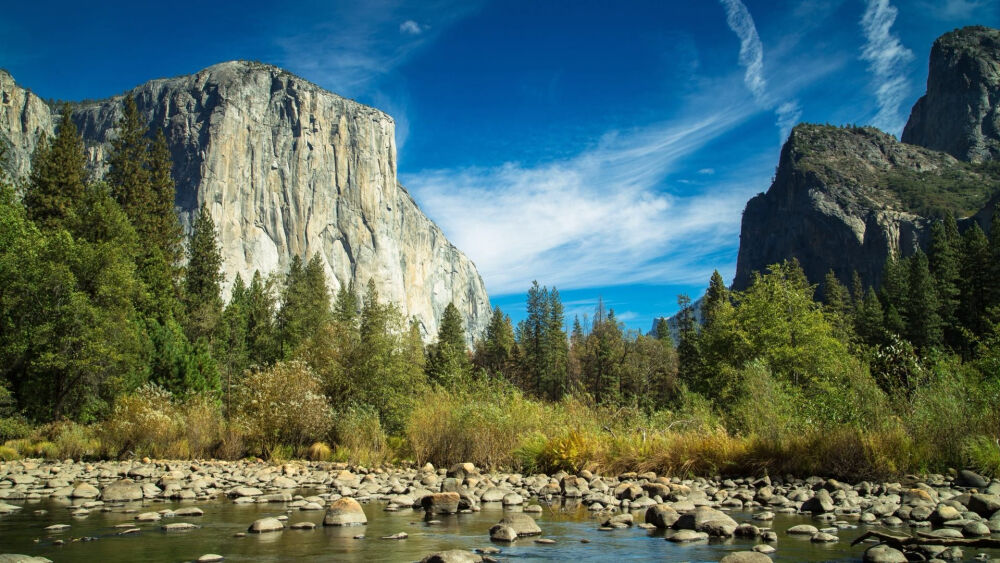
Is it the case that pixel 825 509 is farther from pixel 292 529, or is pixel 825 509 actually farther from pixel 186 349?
pixel 186 349

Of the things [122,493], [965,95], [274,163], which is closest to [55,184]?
[122,493]

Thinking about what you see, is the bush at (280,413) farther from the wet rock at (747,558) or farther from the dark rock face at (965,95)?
the dark rock face at (965,95)

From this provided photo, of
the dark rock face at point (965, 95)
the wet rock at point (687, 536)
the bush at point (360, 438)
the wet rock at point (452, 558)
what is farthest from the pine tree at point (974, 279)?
the dark rock face at point (965, 95)

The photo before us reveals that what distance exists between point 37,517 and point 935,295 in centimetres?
6377

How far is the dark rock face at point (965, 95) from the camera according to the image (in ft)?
557

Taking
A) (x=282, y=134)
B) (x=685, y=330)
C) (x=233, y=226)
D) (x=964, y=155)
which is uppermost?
(x=964, y=155)

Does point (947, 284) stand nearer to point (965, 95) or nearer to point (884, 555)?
point (884, 555)

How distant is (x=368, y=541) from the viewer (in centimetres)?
714

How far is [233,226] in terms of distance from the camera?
106m

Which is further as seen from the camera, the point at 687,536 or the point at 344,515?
the point at 344,515

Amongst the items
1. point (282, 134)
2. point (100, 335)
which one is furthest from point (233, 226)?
point (100, 335)

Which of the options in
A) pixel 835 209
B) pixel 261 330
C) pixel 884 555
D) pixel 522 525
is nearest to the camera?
pixel 884 555

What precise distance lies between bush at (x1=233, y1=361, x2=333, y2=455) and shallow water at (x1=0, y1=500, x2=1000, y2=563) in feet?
31.2

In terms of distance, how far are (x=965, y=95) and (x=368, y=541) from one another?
227 metres
